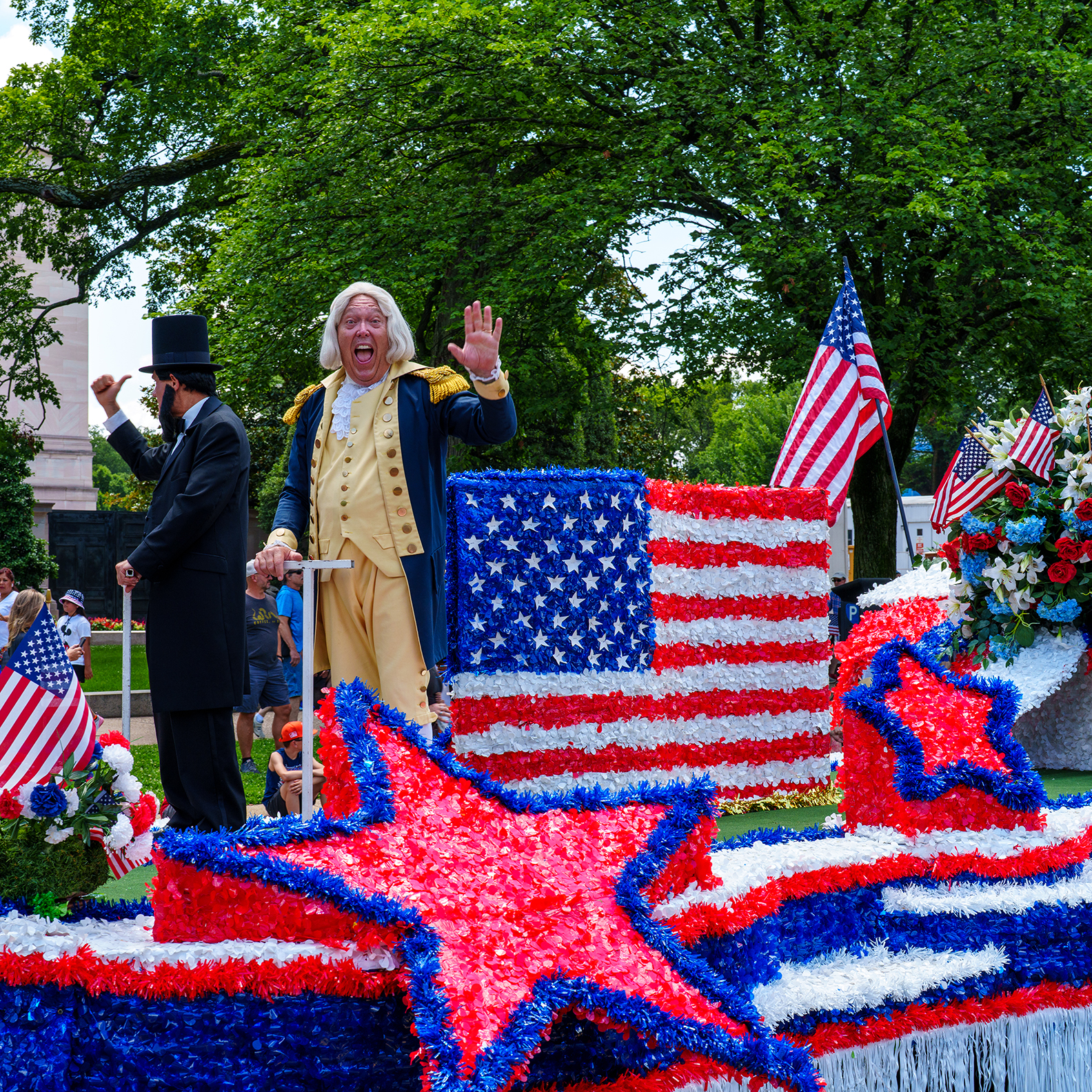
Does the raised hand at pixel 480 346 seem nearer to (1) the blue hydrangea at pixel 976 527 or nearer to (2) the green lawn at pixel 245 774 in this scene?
(1) the blue hydrangea at pixel 976 527

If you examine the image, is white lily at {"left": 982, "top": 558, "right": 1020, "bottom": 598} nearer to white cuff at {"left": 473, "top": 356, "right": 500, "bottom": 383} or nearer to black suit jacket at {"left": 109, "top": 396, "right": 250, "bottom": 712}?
white cuff at {"left": 473, "top": 356, "right": 500, "bottom": 383}

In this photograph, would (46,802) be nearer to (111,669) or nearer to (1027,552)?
(1027,552)

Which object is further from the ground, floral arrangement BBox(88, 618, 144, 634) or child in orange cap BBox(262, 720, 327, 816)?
child in orange cap BBox(262, 720, 327, 816)

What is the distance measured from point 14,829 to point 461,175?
1286cm

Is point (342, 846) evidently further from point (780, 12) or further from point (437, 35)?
point (780, 12)

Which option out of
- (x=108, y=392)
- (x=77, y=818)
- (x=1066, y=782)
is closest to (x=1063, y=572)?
(x=1066, y=782)

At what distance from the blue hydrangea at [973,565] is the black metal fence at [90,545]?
67.7ft

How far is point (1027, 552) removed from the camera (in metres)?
4.48

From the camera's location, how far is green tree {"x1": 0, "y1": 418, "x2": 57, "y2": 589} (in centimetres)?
1817

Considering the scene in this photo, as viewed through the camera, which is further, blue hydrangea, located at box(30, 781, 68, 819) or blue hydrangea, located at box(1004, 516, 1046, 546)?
blue hydrangea, located at box(1004, 516, 1046, 546)

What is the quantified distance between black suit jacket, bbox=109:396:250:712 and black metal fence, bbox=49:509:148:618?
67.5 feet

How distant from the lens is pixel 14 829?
7.39 feet

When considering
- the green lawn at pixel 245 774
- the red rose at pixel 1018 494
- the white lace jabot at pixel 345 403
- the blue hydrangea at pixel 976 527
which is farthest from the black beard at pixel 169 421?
the green lawn at pixel 245 774

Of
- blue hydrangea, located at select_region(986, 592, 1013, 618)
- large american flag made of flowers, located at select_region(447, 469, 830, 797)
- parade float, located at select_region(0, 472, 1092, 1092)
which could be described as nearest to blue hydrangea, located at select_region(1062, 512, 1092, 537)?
blue hydrangea, located at select_region(986, 592, 1013, 618)
